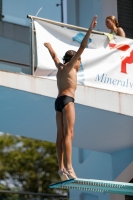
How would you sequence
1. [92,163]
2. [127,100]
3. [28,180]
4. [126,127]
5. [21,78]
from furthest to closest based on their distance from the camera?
1. [28,180]
2. [92,163]
3. [126,127]
4. [127,100]
5. [21,78]

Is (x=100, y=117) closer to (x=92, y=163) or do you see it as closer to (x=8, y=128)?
(x=8, y=128)

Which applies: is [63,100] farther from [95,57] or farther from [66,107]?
[95,57]

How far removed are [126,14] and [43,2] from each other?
213cm

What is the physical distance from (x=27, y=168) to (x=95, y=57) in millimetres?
21686

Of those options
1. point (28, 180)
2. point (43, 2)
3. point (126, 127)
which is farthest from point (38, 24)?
point (28, 180)

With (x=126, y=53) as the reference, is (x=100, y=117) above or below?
below

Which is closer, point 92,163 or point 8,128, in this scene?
point 8,128

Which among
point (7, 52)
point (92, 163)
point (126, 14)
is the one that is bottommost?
point (92, 163)

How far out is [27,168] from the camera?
31.5 meters

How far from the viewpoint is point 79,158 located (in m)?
13.9

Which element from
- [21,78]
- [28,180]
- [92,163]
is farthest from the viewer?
[28,180]

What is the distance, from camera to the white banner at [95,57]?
397 inches

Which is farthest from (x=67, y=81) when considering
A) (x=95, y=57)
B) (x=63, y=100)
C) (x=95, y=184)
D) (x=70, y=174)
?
(x=95, y=57)

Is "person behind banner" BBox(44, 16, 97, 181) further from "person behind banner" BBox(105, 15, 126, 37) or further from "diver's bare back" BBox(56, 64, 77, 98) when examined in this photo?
"person behind banner" BBox(105, 15, 126, 37)
